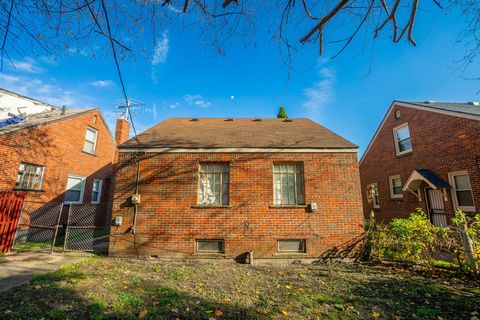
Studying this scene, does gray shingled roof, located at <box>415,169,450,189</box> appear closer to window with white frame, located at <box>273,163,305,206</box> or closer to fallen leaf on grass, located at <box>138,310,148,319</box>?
window with white frame, located at <box>273,163,305,206</box>

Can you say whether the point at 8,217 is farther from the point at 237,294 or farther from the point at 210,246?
the point at 237,294

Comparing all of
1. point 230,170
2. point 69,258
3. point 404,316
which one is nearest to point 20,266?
point 69,258

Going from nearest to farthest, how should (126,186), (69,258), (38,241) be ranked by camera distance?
(69,258)
(126,186)
(38,241)

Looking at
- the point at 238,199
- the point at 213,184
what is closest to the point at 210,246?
the point at 238,199

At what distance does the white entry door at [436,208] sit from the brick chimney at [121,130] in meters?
20.1

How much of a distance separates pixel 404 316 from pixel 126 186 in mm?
8706

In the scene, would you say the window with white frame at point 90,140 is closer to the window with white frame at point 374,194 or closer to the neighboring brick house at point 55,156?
the neighboring brick house at point 55,156

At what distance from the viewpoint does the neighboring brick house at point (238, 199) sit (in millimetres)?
7727

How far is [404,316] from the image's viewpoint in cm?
405

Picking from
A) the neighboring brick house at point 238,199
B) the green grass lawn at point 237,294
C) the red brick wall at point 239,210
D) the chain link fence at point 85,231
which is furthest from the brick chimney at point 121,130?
the green grass lawn at point 237,294

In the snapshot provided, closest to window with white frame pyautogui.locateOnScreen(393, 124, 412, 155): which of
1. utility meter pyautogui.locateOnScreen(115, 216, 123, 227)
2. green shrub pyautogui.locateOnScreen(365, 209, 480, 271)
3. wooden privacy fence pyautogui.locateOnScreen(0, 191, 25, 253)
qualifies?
green shrub pyautogui.locateOnScreen(365, 209, 480, 271)

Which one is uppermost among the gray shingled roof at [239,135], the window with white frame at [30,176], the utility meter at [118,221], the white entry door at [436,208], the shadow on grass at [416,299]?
the gray shingled roof at [239,135]

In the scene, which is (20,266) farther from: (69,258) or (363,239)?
(363,239)

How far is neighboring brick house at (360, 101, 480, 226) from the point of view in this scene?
967 centimetres
